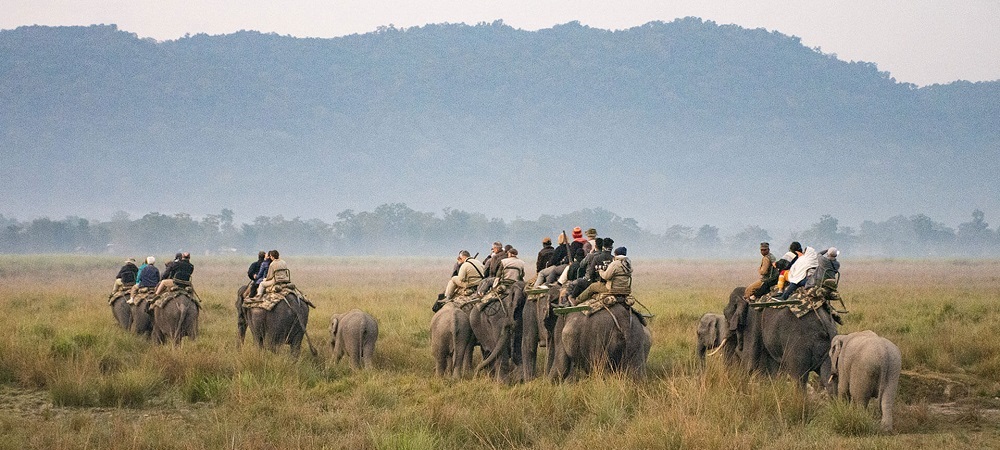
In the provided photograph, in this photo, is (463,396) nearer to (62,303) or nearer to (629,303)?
(629,303)

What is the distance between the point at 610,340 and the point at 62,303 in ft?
75.7

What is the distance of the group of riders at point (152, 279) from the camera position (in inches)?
818

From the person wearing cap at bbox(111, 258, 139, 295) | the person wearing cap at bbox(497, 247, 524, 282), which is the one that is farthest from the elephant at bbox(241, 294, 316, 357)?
the person wearing cap at bbox(111, 258, 139, 295)

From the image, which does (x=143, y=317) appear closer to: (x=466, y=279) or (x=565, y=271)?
(x=466, y=279)

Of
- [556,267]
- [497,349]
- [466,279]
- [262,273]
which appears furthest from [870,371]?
[262,273]

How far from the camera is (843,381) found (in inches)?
521

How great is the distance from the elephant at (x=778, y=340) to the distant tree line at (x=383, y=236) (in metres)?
150

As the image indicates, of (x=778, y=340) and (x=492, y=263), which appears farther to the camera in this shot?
(x=492, y=263)

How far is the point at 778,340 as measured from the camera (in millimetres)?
15273

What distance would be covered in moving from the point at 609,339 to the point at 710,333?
3704 mm

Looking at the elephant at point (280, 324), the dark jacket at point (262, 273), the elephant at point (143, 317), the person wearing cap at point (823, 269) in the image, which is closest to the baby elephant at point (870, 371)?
the person wearing cap at point (823, 269)

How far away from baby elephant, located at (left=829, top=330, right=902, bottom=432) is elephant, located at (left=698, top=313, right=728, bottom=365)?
437cm

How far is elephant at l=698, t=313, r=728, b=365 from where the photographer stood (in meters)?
17.9

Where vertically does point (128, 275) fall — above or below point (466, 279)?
below
